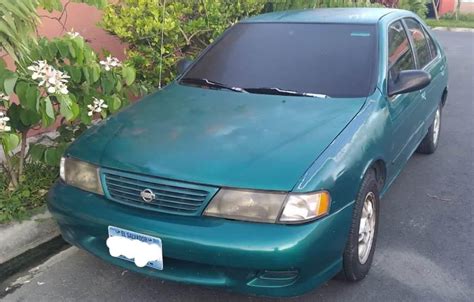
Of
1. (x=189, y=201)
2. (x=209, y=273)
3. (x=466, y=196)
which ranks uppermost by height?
(x=189, y=201)

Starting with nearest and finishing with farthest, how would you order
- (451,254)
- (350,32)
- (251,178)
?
(251,178)
(451,254)
(350,32)

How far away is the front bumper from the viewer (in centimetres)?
229

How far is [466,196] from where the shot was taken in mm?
4156

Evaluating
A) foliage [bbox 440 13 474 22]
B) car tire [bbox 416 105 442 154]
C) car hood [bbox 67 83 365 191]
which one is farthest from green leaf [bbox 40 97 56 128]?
foliage [bbox 440 13 474 22]

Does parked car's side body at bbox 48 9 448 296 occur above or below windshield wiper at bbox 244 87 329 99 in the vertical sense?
below

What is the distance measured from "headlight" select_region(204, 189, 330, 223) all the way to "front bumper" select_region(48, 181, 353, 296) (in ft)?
0.11

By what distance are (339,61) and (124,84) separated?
170cm

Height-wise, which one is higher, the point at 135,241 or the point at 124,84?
the point at 124,84

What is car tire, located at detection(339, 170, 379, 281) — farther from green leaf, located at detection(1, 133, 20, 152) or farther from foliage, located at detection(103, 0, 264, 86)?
foliage, located at detection(103, 0, 264, 86)

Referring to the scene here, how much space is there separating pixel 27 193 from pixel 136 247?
61.6 inches

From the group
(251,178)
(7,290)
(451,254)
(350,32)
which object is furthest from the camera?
(350,32)

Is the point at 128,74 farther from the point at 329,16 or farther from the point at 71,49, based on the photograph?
the point at 329,16

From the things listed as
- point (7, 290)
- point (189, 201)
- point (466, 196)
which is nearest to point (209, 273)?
point (189, 201)

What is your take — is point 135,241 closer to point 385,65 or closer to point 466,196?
point 385,65
